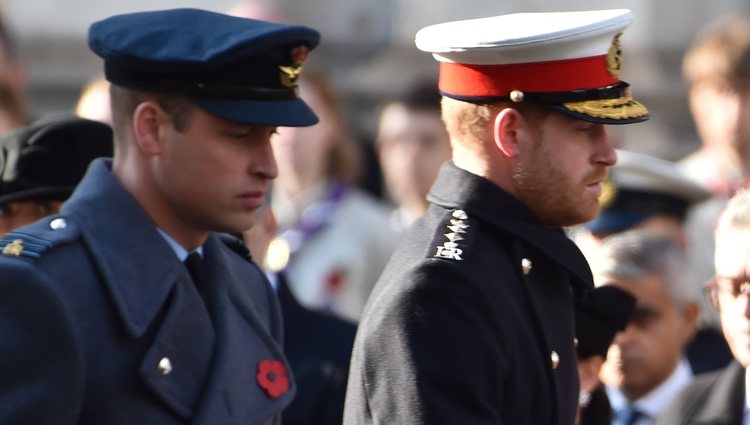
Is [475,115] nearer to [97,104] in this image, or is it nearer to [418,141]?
[97,104]

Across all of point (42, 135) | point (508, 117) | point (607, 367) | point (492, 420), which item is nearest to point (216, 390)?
point (492, 420)

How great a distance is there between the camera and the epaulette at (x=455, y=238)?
12.9 feet

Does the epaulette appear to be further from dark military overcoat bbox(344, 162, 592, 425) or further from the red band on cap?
the red band on cap

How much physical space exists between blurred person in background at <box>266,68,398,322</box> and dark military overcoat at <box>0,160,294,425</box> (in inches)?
126

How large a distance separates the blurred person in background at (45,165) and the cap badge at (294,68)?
3.02 feet

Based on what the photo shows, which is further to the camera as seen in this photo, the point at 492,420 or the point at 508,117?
the point at 508,117

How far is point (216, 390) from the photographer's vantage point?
373 centimetres

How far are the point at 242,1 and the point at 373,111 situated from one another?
49.9 inches

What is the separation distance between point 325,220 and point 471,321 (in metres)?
3.81

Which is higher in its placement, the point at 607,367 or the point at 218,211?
the point at 218,211

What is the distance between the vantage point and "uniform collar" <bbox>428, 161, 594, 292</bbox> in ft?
13.3

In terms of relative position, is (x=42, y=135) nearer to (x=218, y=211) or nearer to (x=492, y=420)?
(x=218, y=211)

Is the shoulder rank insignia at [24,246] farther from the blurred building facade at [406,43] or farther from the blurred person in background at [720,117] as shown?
the blurred building facade at [406,43]

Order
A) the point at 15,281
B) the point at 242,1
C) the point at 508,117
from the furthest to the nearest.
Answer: the point at 242,1, the point at 508,117, the point at 15,281
